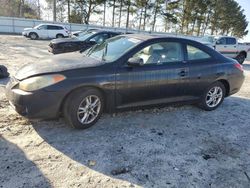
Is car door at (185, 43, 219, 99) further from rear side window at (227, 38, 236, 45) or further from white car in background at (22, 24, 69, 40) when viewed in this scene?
white car in background at (22, 24, 69, 40)

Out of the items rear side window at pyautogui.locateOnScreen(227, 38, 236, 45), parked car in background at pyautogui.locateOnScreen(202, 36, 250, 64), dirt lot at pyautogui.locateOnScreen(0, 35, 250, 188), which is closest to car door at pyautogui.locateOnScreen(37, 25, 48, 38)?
parked car in background at pyautogui.locateOnScreen(202, 36, 250, 64)

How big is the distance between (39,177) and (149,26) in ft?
143

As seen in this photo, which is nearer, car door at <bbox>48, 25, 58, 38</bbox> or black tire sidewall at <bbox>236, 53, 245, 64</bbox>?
black tire sidewall at <bbox>236, 53, 245, 64</bbox>

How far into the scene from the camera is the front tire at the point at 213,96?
17.9 ft

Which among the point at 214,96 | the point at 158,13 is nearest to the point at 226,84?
the point at 214,96

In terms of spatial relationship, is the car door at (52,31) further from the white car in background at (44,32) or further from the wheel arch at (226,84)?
the wheel arch at (226,84)

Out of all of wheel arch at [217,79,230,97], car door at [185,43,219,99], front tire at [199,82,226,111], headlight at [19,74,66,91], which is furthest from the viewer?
wheel arch at [217,79,230,97]

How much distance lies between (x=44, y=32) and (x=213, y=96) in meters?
22.6

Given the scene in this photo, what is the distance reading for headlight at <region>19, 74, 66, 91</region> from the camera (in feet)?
12.5

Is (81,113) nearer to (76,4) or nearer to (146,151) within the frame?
(146,151)

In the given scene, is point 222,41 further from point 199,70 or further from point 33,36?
point 33,36

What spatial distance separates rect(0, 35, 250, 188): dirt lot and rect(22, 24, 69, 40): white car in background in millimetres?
21288

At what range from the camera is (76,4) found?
36.3 metres

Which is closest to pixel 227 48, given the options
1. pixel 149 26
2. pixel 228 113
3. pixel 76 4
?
pixel 228 113
